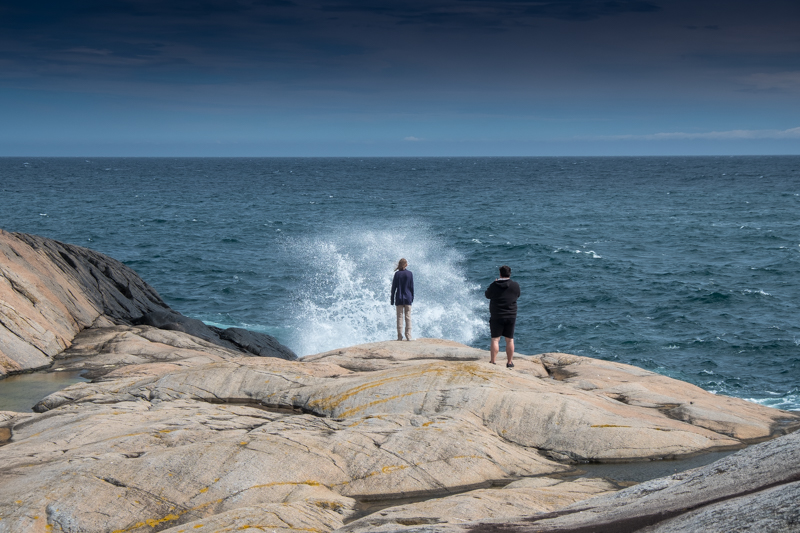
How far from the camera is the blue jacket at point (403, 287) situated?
15.6 metres

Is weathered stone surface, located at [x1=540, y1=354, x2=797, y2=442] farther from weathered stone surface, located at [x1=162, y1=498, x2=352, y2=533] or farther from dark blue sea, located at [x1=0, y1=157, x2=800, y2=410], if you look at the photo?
dark blue sea, located at [x1=0, y1=157, x2=800, y2=410]

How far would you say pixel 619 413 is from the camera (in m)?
10.3

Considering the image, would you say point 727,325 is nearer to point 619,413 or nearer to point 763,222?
point 619,413

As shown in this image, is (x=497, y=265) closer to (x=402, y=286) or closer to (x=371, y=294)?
(x=371, y=294)

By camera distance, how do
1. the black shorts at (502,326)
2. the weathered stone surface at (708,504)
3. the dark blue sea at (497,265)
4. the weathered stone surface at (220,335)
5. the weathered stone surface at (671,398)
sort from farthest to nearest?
the dark blue sea at (497,265) → the weathered stone surface at (220,335) → the black shorts at (502,326) → the weathered stone surface at (671,398) → the weathered stone surface at (708,504)

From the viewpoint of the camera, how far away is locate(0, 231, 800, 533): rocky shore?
5.36 m

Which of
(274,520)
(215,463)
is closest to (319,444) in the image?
(215,463)

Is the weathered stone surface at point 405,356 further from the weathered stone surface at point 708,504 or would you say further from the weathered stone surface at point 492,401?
the weathered stone surface at point 708,504

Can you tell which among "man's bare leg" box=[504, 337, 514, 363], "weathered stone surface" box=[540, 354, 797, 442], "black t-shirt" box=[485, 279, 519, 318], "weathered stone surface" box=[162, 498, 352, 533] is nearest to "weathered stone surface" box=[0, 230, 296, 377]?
"man's bare leg" box=[504, 337, 514, 363]

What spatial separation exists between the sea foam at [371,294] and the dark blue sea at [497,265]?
0.14 metres

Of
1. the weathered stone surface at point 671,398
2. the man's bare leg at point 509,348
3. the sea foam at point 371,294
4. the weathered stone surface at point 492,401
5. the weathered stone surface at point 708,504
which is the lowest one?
the sea foam at point 371,294

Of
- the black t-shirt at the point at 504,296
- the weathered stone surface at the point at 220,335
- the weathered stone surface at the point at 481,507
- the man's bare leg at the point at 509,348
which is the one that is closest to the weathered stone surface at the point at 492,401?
the man's bare leg at the point at 509,348

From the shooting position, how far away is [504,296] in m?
12.5

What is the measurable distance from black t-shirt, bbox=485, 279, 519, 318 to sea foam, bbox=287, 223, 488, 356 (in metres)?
15.2
